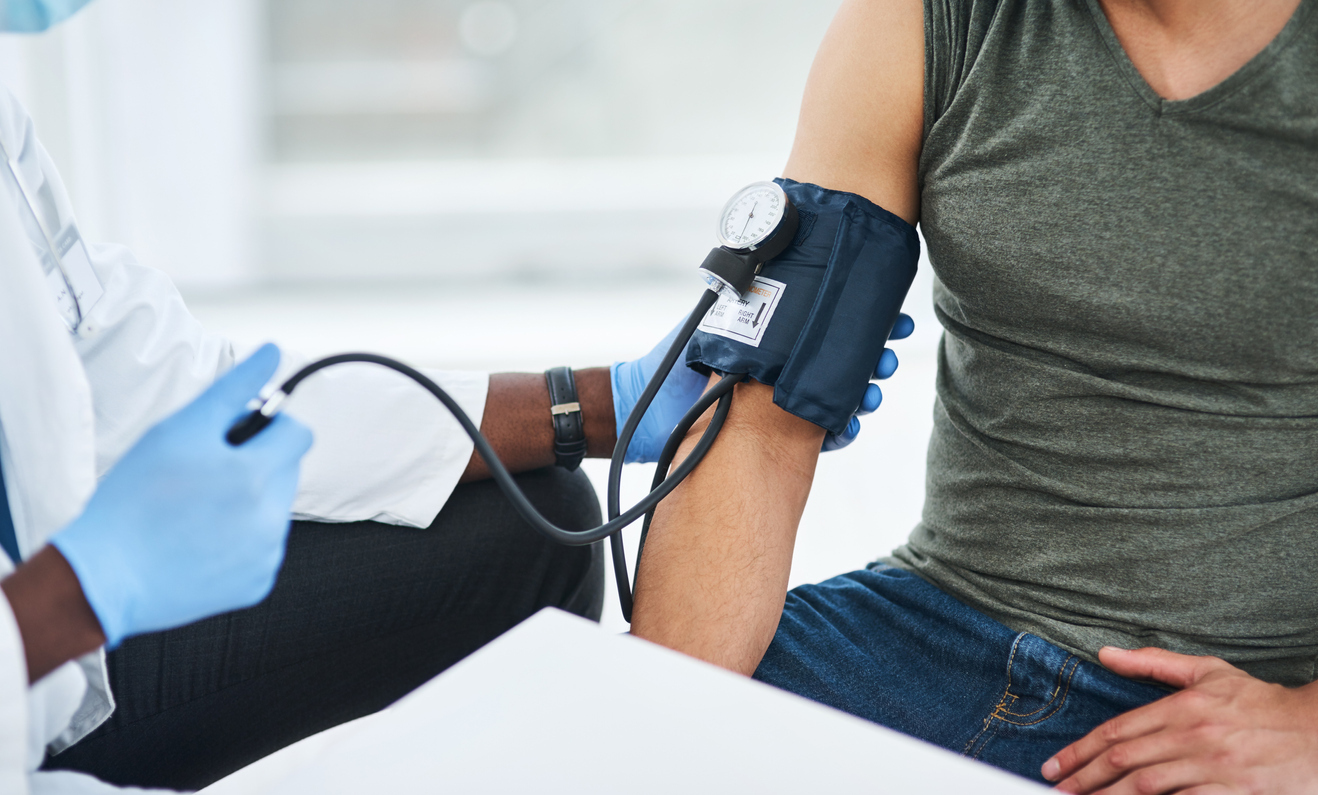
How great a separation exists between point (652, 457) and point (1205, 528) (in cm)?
68

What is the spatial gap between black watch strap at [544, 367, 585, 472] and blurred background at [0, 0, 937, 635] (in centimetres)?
190

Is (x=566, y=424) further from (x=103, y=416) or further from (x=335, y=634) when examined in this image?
(x=103, y=416)

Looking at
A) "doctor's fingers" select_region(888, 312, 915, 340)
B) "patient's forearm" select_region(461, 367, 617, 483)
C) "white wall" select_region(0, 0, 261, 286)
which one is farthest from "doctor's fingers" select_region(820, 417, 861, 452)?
"white wall" select_region(0, 0, 261, 286)

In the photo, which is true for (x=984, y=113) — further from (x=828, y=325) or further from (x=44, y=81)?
(x=44, y=81)

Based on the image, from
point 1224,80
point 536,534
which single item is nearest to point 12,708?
point 536,534

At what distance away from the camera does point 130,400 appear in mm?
909

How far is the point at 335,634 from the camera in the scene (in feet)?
3.20

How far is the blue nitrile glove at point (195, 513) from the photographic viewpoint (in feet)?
1.73

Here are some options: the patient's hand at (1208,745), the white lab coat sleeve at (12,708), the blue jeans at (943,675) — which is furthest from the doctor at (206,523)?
the patient's hand at (1208,745)

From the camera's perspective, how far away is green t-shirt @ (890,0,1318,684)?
753mm

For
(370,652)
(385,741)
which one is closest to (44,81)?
(370,652)

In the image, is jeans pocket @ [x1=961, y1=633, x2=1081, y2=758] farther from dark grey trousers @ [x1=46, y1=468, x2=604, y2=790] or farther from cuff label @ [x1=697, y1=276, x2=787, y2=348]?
dark grey trousers @ [x1=46, y1=468, x2=604, y2=790]

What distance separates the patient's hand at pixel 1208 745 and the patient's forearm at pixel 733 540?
0.94 feet

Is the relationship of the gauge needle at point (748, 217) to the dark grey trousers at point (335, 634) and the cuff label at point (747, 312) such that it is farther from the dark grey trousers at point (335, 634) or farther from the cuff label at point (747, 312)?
the dark grey trousers at point (335, 634)
